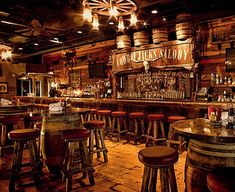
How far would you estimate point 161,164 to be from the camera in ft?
7.39

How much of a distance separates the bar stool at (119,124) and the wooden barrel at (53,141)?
2.60 metres

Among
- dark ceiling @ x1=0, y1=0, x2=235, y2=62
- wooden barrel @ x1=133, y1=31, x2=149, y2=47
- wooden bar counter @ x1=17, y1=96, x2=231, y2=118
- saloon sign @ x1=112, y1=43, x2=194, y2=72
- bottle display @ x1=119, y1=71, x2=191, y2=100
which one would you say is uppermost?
dark ceiling @ x1=0, y1=0, x2=235, y2=62

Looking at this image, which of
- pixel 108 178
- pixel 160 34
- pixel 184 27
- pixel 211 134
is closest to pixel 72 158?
pixel 108 178

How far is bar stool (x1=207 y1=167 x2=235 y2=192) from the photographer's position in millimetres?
1619

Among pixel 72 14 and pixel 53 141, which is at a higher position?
pixel 72 14

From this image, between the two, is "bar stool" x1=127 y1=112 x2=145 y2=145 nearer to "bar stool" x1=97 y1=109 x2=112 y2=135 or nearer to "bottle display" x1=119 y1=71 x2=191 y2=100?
"bar stool" x1=97 y1=109 x2=112 y2=135

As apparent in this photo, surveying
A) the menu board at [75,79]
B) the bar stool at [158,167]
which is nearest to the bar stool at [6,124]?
the bar stool at [158,167]

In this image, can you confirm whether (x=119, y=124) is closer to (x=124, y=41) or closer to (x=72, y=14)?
(x=124, y=41)

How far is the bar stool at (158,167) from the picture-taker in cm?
226

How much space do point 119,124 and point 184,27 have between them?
3305 mm

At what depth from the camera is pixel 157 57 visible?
22.9 ft

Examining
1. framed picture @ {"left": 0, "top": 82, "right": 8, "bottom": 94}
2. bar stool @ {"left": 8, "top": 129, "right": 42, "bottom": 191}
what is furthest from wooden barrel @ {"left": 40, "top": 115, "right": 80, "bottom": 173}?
framed picture @ {"left": 0, "top": 82, "right": 8, "bottom": 94}

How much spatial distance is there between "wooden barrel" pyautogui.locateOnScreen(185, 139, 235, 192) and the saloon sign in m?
4.37

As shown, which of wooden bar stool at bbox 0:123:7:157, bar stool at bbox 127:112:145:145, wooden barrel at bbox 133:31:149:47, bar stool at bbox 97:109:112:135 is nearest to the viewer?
wooden bar stool at bbox 0:123:7:157
